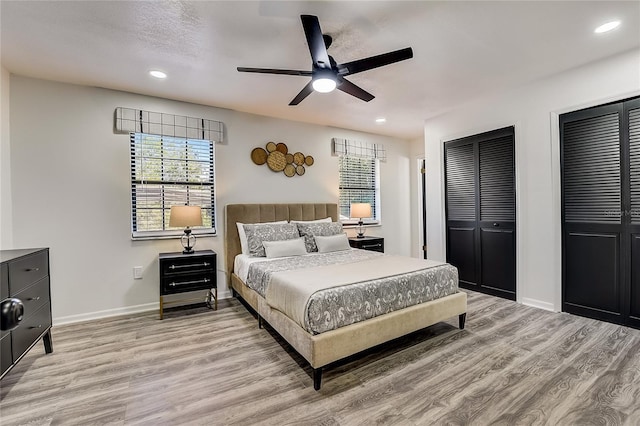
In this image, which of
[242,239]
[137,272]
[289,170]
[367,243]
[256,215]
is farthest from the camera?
[367,243]

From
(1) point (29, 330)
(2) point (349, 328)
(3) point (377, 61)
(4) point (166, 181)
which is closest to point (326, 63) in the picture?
(3) point (377, 61)

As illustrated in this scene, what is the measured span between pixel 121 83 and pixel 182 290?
2.43m

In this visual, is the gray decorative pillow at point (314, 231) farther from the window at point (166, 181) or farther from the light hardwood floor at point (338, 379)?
the light hardwood floor at point (338, 379)

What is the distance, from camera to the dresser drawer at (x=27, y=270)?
2.02 m

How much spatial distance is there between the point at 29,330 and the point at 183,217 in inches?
63.2

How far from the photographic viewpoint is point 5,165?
2.97 m

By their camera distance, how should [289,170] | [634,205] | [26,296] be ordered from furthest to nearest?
[289,170]
[634,205]
[26,296]

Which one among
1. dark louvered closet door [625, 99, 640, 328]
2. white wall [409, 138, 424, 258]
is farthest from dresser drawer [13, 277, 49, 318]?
white wall [409, 138, 424, 258]

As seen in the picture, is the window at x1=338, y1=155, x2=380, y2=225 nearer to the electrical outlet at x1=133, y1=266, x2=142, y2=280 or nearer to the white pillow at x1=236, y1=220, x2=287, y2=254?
the white pillow at x1=236, y1=220, x2=287, y2=254

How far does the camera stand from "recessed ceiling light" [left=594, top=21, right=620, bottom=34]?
2406 mm

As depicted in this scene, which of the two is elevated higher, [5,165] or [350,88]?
[350,88]

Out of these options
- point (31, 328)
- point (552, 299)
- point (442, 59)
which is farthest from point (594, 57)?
point (31, 328)

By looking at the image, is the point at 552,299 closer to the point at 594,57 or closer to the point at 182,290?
the point at 594,57

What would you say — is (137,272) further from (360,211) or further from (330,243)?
(360,211)
